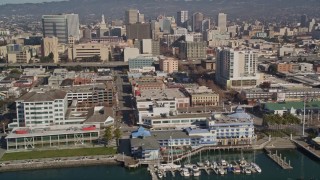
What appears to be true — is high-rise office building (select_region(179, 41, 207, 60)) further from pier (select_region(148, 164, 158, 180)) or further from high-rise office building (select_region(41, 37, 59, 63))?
pier (select_region(148, 164, 158, 180))

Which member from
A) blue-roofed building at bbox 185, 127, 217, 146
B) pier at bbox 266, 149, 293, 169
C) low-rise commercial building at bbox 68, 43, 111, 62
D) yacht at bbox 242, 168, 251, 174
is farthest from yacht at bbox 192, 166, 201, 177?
low-rise commercial building at bbox 68, 43, 111, 62

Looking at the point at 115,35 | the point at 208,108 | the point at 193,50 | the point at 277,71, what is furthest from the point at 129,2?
the point at 208,108

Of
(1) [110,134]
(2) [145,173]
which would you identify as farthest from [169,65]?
(2) [145,173]

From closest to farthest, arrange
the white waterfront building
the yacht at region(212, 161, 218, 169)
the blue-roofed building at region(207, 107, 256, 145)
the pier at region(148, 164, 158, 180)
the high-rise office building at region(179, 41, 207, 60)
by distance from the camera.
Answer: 1. the pier at region(148, 164, 158, 180)
2. the yacht at region(212, 161, 218, 169)
3. the blue-roofed building at region(207, 107, 256, 145)
4. the white waterfront building
5. the high-rise office building at region(179, 41, 207, 60)

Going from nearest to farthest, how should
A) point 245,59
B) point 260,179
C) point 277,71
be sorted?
point 260,179 → point 245,59 → point 277,71

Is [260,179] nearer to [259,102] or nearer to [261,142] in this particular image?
[261,142]

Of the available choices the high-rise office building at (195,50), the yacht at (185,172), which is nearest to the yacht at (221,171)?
the yacht at (185,172)
